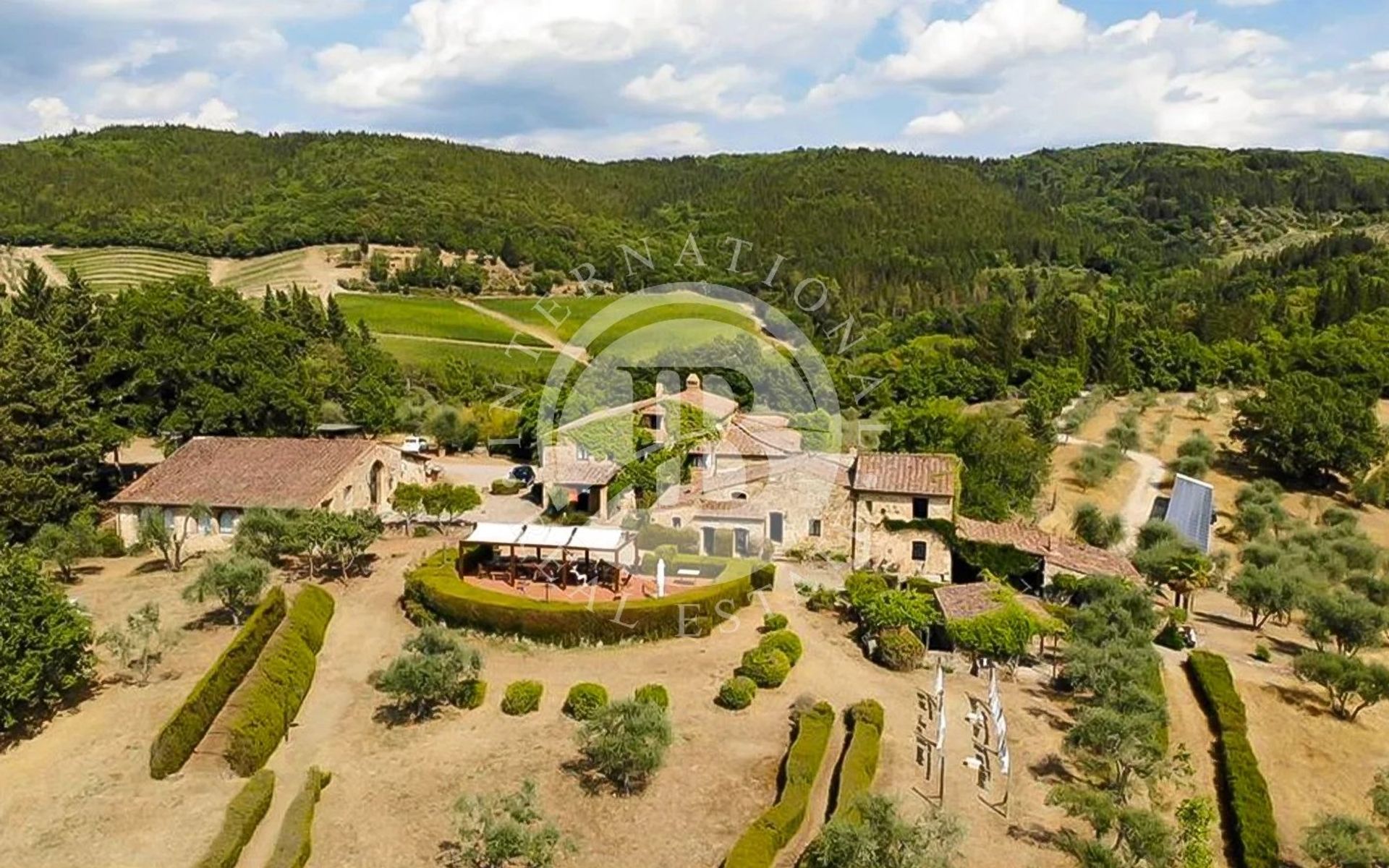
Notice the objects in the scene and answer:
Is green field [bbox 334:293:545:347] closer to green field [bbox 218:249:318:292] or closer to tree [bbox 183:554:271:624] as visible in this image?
green field [bbox 218:249:318:292]

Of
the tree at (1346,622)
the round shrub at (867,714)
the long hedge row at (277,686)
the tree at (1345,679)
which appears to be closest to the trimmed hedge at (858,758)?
the round shrub at (867,714)

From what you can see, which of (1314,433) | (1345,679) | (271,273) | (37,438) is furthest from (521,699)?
(271,273)

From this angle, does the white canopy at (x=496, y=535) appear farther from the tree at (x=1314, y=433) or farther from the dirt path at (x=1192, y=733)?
the tree at (x=1314, y=433)

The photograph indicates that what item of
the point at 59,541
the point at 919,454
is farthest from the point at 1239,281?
the point at 59,541

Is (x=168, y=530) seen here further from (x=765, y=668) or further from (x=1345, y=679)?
(x=1345, y=679)

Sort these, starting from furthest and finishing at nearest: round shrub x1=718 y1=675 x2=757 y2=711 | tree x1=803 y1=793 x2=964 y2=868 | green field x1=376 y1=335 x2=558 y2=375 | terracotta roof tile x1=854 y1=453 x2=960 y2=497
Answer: green field x1=376 y1=335 x2=558 y2=375
terracotta roof tile x1=854 y1=453 x2=960 y2=497
round shrub x1=718 y1=675 x2=757 y2=711
tree x1=803 y1=793 x2=964 y2=868

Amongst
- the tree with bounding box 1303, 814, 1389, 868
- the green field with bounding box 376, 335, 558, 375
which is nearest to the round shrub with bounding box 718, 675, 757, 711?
the tree with bounding box 1303, 814, 1389, 868

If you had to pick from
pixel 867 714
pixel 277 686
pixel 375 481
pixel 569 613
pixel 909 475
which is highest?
pixel 909 475
